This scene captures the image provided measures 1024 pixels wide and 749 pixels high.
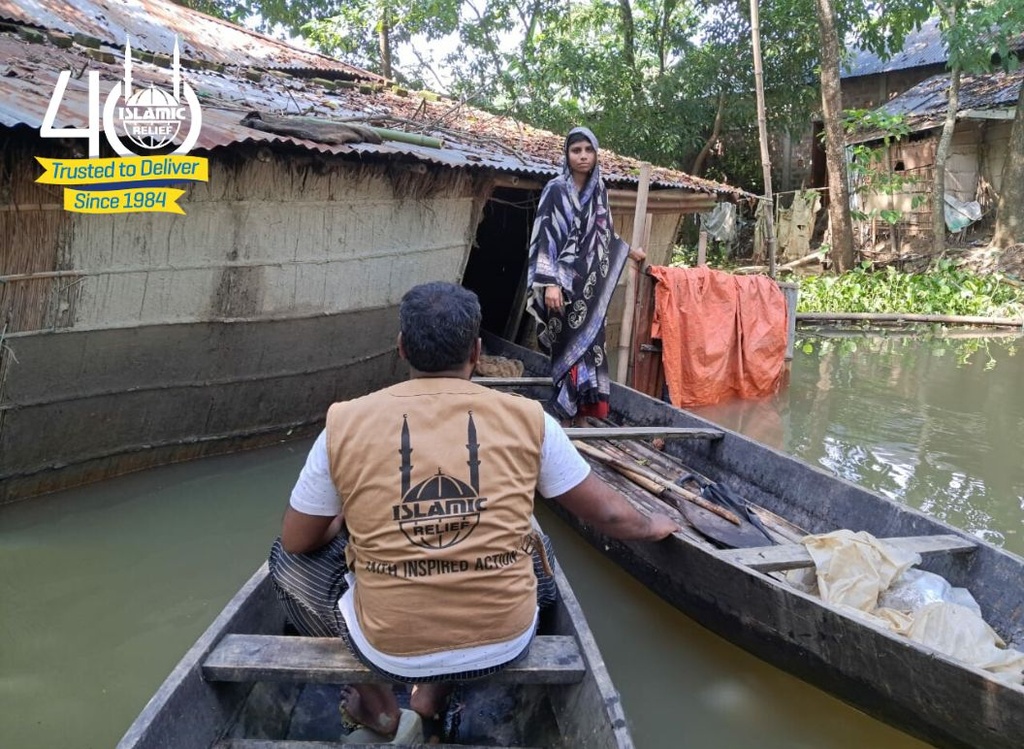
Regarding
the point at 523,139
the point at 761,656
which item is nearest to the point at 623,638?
the point at 761,656

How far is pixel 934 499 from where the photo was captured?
534 cm

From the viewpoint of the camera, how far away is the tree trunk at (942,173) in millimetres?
12430

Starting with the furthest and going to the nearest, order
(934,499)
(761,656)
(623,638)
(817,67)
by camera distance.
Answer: (817,67) < (934,499) < (623,638) < (761,656)

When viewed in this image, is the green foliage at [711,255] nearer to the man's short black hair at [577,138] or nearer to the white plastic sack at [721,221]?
the white plastic sack at [721,221]

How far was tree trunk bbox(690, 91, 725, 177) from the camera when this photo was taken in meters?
15.2

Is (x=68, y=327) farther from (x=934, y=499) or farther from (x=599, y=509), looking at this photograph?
(x=934, y=499)

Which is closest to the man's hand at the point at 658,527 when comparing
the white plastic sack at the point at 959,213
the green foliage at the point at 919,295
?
the green foliage at the point at 919,295

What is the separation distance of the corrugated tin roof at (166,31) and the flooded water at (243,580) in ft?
15.3

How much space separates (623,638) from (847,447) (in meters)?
3.66

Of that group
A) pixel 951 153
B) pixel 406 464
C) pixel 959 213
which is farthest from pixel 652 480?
pixel 951 153

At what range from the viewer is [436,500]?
178cm

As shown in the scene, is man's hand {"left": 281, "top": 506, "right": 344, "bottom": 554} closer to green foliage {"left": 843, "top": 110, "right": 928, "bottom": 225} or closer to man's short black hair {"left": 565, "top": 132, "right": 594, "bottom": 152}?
man's short black hair {"left": 565, "top": 132, "right": 594, "bottom": 152}

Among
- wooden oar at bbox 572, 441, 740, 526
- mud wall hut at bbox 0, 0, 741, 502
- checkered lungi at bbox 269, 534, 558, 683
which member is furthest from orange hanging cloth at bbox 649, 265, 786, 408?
checkered lungi at bbox 269, 534, 558, 683

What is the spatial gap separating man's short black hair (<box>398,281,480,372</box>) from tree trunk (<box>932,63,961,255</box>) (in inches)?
507
